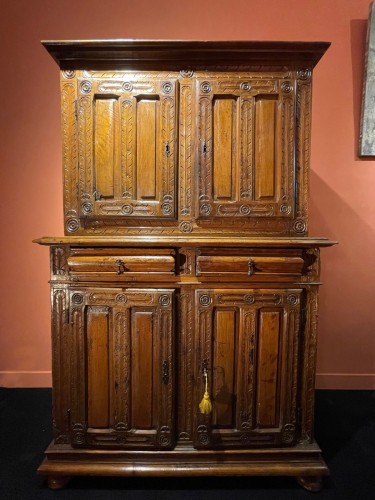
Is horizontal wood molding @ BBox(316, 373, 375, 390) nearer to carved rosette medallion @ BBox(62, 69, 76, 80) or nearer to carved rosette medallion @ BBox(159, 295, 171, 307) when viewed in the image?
carved rosette medallion @ BBox(159, 295, 171, 307)

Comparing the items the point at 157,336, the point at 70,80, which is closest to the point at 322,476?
the point at 157,336

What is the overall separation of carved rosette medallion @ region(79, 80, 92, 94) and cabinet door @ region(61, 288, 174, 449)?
3.45 ft

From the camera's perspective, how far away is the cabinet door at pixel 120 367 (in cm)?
192

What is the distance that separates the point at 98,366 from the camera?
194cm

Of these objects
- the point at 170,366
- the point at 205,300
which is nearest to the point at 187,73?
the point at 205,300

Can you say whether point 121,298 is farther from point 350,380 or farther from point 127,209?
point 350,380

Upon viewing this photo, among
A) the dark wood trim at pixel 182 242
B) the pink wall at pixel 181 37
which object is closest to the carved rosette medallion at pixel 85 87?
the dark wood trim at pixel 182 242

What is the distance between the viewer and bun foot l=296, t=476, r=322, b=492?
194cm

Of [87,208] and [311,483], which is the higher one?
[87,208]

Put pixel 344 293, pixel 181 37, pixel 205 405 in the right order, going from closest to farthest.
A: pixel 205 405 → pixel 181 37 → pixel 344 293

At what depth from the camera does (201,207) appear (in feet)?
6.38

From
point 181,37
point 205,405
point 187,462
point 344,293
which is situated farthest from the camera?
point 344,293

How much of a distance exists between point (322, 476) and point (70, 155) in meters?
2.23

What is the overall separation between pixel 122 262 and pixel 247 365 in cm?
87
